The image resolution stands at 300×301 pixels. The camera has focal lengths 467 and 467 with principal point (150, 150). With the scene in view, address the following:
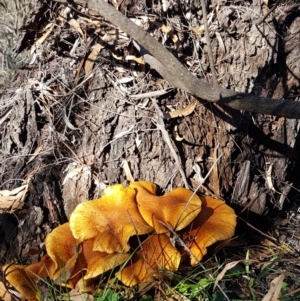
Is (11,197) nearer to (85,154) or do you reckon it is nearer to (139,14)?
(85,154)

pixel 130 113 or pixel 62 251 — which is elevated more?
pixel 130 113

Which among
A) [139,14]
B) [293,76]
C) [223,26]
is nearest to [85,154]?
[139,14]

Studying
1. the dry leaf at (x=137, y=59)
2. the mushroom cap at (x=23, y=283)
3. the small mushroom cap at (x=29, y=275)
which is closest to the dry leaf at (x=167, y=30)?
the dry leaf at (x=137, y=59)

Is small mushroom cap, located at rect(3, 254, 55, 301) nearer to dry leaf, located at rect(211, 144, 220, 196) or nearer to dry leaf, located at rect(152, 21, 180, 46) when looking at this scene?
dry leaf, located at rect(211, 144, 220, 196)

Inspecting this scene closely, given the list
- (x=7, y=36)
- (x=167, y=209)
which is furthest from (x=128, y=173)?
(x=7, y=36)

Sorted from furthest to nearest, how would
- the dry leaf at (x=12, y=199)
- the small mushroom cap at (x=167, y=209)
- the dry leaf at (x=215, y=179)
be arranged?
1. the dry leaf at (x=215, y=179)
2. the dry leaf at (x=12, y=199)
3. the small mushroom cap at (x=167, y=209)

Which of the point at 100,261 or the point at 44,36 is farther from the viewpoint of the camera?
the point at 44,36

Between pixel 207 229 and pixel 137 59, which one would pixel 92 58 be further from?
pixel 207 229

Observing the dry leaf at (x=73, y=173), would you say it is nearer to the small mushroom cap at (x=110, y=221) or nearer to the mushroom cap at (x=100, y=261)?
the small mushroom cap at (x=110, y=221)
